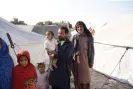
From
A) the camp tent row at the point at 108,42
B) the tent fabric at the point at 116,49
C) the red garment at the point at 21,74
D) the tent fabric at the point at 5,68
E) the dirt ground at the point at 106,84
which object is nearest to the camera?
A: the tent fabric at the point at 5,68

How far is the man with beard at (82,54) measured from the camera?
18.4 ft

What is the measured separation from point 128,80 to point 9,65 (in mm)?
4338

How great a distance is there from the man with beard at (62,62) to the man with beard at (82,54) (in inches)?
29.8

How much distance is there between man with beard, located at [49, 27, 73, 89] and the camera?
15.7 ft

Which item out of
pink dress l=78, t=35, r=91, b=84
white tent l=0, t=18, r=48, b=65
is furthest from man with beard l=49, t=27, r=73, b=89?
white tent l=0, t=18, r=48, b=65

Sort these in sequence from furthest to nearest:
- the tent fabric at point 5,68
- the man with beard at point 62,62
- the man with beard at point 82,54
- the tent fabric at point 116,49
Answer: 1. the tent fabric at point 116,49
2. the man with beard at point 82,54
3. the man with beard at point 62,62
4. the tent fabric at point 5,68

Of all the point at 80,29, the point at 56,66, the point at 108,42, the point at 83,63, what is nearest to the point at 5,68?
the point at 56,66

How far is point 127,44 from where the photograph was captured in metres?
8.05

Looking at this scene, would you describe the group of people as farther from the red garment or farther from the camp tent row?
the camp tent row

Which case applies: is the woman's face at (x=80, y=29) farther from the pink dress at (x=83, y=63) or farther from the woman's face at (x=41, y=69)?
the woman's face at (x=41, y=69)

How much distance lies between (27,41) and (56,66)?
1111 mm

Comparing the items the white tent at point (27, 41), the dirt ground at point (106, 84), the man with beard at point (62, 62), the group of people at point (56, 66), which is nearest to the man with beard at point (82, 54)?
the group of people at point (56, 66)

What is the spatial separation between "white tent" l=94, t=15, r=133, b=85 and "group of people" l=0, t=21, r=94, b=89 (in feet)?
7.54

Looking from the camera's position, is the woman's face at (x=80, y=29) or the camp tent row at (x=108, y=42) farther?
the camp tent row at (x=108, y=42)
